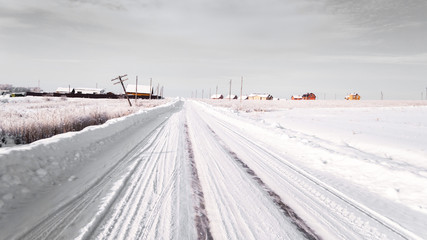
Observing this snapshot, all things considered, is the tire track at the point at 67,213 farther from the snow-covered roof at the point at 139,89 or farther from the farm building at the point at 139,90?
the snow-covered roof at the point at 139,89

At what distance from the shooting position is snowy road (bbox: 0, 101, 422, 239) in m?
2.42

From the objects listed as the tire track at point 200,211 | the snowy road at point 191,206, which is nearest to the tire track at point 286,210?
the snowy road at point 191,206

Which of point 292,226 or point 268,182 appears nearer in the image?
point 292,226

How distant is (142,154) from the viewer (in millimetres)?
5676

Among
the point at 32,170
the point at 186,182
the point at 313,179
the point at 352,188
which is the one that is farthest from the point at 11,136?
the point at 352,188

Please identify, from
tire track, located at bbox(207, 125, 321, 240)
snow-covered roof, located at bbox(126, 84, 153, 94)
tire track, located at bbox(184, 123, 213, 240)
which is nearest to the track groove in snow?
tire track, located at bbox(207, 125, 321, 240)

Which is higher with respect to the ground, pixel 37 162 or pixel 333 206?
pixel 37 162

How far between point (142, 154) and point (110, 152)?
93cm

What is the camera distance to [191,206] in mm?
2973

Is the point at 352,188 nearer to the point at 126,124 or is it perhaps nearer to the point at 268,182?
the point at 268,182

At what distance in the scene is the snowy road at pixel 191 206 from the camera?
2.42m

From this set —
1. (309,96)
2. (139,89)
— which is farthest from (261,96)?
(139,89)

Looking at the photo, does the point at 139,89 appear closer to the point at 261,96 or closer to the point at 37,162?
the point at 261,96

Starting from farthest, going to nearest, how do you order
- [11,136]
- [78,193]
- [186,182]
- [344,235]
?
[11,136] < [186,182] < [78,193] < [344,235]
